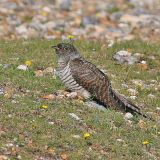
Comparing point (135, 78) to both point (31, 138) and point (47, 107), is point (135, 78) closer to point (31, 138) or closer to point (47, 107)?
point (47, 107)

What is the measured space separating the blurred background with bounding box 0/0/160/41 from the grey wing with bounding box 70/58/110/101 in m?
8.54

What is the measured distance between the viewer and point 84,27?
25.3 meters

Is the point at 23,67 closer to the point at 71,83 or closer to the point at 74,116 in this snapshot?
the point at 71,83

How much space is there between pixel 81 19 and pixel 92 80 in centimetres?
1254

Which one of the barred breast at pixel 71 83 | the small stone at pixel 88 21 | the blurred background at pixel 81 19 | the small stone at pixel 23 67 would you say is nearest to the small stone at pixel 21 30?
the blurred background at pixel 81 19

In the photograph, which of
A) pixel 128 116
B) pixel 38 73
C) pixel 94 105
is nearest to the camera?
pixel 128 116

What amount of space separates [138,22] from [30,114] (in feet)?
46.4

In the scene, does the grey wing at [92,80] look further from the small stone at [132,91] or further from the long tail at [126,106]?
the small stone at [132,91]

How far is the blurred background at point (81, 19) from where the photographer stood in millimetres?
23812

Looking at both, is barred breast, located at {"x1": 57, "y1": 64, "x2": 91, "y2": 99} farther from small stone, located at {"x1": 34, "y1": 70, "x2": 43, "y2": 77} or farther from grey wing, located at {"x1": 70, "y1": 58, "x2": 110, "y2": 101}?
small stone, located at {"x1": 34, "y1": 70, "x2": 43, "y2": 77}

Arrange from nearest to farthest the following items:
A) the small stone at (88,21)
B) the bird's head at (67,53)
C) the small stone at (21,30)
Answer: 1. the bird's head at (67,53)
2. the small stone at (21,30)
3. the small stone at (88,21)

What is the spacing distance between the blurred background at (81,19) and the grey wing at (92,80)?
28.0ft

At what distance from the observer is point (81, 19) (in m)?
26.1

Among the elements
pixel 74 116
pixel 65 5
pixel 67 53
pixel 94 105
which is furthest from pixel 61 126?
pixel 65 5
